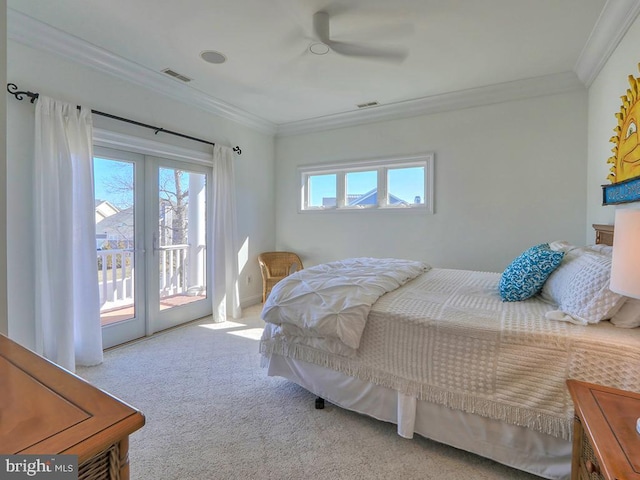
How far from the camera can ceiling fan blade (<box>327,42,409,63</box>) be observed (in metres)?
2.62

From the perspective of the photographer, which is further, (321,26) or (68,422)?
(321,26)

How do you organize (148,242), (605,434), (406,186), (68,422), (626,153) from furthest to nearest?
(406,186)
(148,242)
(626,153)
(605,434)
(68,422)

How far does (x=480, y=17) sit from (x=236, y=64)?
202 centimetres

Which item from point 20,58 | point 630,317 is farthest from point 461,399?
point 20,58

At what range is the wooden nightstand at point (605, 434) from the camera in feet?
2.70

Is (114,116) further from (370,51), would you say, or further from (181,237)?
(370,51)

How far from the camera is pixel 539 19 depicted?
2.31 metres

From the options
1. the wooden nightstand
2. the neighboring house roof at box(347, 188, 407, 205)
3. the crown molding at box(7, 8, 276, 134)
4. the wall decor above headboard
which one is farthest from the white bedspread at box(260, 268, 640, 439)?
the crown molding at box(7, 8, 276, 134)

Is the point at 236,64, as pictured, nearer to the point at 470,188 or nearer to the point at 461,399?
the point at 470,188

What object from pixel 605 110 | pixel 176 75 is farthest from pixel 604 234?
pixel 176 75

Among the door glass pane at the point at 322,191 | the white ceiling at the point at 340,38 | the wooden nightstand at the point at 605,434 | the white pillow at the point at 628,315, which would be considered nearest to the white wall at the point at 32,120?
the white ceiling at the point at 340,38

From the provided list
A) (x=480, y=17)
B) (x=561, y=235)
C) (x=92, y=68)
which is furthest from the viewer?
(x=561, y=235)

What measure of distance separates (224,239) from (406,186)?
2.39 m

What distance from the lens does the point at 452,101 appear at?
368 centimetres
